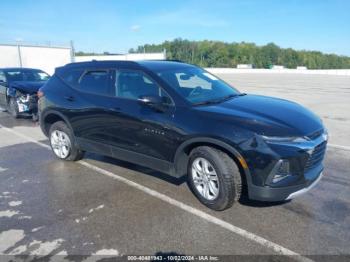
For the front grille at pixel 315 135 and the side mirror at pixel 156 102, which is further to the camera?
the side mirror at pixel 156 102

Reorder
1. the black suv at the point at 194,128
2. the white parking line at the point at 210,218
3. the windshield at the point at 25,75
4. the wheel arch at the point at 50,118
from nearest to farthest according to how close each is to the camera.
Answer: the white parking line at the point at 210,218, the black suv at the point at 194,128, the wheel arch at the point at 50,118, the windshield at the point at 25,75

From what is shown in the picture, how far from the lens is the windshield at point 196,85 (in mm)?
4352

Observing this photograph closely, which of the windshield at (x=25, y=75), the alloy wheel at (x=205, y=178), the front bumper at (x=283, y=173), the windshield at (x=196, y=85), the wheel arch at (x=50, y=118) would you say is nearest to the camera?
the front bumper at (x=283, y=173)

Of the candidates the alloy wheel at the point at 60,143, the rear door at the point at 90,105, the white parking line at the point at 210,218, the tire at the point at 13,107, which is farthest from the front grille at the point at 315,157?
the tire at the point at 13,107

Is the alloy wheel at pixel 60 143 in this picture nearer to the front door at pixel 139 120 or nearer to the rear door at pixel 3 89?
the front door at pixel 139 120

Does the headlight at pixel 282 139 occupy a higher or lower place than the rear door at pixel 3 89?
lower

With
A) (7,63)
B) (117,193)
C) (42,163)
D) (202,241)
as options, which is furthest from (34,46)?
(202,241)

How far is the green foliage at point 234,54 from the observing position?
360ft

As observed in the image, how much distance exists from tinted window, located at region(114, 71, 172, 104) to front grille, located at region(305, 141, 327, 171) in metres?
1.88

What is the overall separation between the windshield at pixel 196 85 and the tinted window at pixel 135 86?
0.19 metres

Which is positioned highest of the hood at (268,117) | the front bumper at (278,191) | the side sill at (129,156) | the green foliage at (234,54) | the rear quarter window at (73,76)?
the green foliage at (234,54)

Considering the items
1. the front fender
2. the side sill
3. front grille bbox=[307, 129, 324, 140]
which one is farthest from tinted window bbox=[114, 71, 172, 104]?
the front fender

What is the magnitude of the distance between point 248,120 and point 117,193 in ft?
7.18

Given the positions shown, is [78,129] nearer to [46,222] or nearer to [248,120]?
[46,222]
